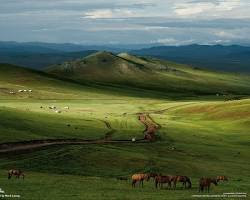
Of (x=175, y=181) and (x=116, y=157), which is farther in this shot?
(x=116, y=157)

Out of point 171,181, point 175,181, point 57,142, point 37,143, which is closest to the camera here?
point 175,181

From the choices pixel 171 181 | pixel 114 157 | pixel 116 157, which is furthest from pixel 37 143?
pixel 171 181

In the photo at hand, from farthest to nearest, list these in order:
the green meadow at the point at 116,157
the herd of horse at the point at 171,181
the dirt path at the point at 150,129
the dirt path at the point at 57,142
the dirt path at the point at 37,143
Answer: the dirt path at the point at 150,129 → the dirt path at the point at 57,142 → the dirt path at the point at 37,143 → the herd of horse at the point at 171,181 → the green meadow at the point at 116,157

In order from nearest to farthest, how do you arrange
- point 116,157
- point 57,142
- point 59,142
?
1. point 116,157
2. point 57,142
3. point 59,142

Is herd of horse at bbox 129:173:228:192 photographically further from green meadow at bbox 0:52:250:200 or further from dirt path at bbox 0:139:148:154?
dirt path at bbox 0:139:148:154

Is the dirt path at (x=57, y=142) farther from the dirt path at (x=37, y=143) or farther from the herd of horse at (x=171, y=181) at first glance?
the herd of horse at (x=171, y=181)

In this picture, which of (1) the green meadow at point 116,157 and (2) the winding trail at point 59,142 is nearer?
(1) the green meadow at point 116,157

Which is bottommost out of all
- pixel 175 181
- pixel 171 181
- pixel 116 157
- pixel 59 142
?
pixel 59 142

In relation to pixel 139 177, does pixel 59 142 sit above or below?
below

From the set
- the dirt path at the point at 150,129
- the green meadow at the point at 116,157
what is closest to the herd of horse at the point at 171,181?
the green meadow at the point at 116,157

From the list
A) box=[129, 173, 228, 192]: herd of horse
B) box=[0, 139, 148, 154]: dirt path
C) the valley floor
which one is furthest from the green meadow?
box=[0, 139, 148, 154]: dirt path

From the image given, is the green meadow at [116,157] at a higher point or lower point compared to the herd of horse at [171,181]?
lower

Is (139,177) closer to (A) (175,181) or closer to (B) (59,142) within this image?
(A) (175,181)

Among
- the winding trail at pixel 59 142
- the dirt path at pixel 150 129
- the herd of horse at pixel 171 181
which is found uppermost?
the herd of horse at pixel 171 181
